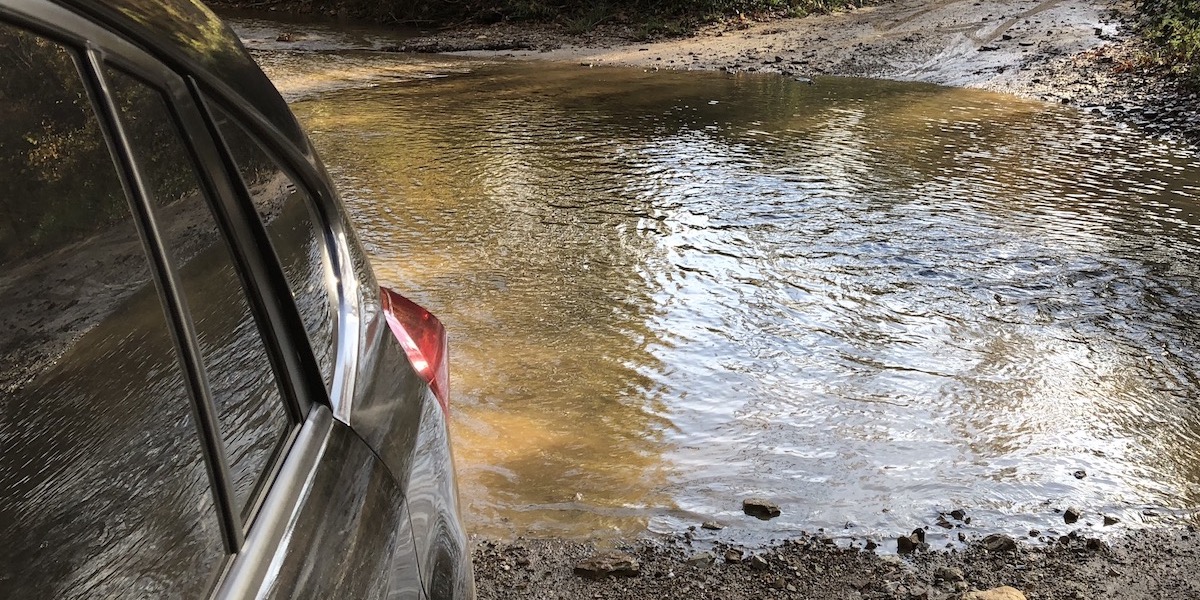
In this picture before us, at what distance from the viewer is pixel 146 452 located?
110 cm

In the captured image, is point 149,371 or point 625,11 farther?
point 625,11

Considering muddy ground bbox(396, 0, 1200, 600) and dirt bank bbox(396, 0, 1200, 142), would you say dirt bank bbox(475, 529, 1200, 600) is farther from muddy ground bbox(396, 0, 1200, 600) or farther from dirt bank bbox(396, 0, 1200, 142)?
dirt bank bbox(396, 0, 1200, 142)

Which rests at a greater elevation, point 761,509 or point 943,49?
point 943,49

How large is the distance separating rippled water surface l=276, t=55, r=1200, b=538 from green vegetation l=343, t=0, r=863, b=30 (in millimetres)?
7214

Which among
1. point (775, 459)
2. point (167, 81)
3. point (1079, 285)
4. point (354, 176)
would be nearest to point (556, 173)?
point (354, 176)

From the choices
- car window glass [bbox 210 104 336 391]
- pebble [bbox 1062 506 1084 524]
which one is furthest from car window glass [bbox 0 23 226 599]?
pebble [bbox 1062 506 1084 524]

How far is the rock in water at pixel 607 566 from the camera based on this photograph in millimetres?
3088

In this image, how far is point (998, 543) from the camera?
3.23 metres

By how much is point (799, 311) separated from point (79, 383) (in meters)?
4.34

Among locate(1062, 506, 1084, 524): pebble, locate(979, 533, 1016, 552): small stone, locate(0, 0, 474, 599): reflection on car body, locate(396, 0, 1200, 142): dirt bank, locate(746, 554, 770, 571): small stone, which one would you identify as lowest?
locate(1062, 506, 1084, 524): pebble

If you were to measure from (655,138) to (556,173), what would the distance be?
163 cm

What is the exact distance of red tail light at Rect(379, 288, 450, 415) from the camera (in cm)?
176

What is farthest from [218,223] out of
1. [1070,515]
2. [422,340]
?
[1070,515]

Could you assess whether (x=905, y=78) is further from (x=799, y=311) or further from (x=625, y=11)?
(x=799, y=311)
